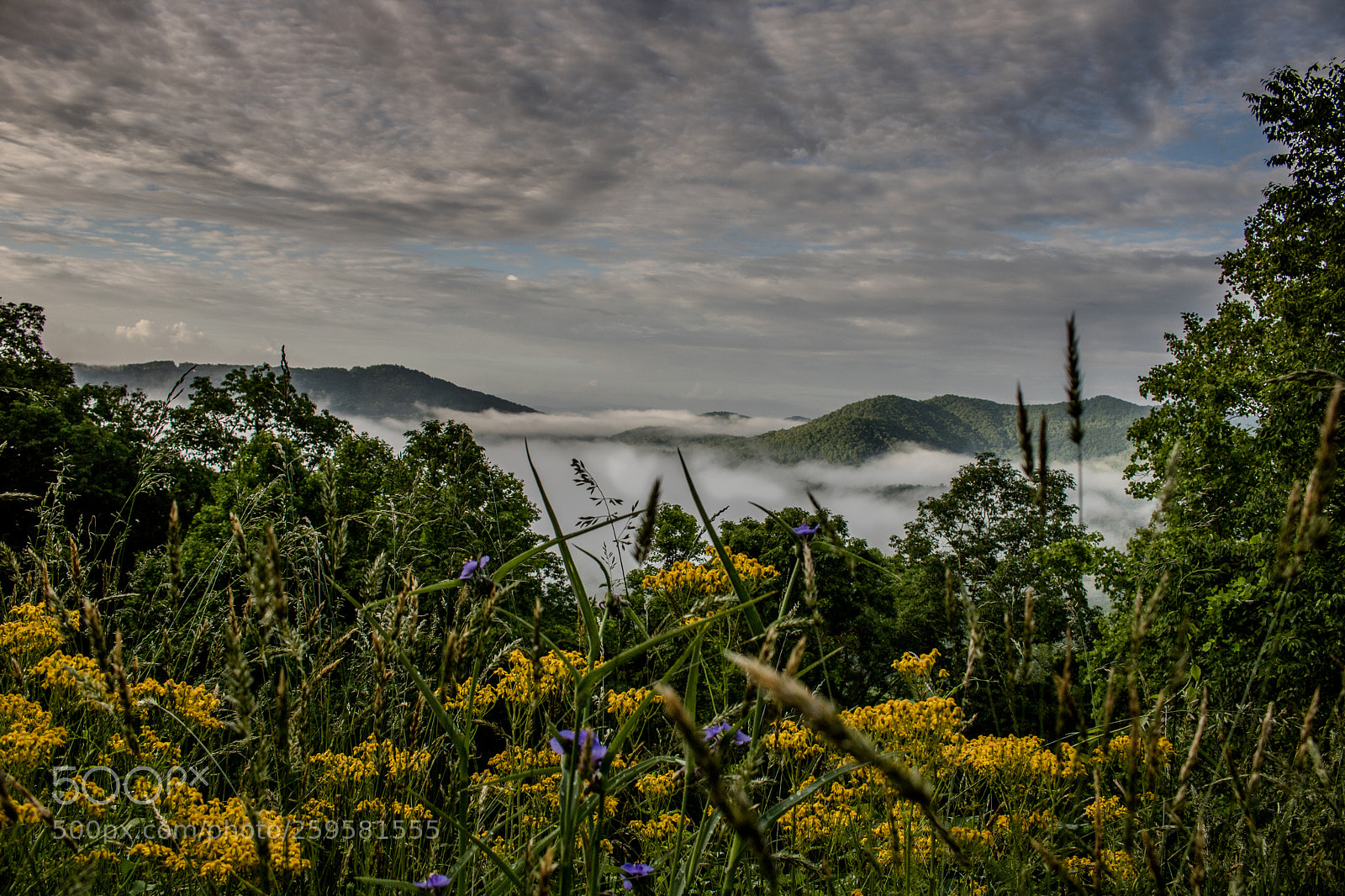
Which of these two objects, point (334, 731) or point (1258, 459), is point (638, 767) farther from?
point (1258, 459)

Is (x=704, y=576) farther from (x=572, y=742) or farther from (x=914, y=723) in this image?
(x=572, y=742)

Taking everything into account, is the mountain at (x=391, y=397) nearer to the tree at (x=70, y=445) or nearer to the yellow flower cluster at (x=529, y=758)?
the tree at (x=70, y=445)

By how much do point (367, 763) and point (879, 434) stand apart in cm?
13300

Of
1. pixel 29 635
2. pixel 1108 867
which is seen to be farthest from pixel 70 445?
pixel 1108 867

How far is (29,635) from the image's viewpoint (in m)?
2.69

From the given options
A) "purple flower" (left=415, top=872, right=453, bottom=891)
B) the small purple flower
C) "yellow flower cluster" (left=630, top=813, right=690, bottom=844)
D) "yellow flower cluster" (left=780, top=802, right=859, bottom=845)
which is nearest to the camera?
"purple flower" (left=415, top=872, right=453, bottom=891)

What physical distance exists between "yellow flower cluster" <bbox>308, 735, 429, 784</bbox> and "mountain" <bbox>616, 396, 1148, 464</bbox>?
11130 cm

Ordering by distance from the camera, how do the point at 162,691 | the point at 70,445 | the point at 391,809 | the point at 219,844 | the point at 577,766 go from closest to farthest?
the point at 577,766 < the point at 219,844 < the point at 391,809 < the point at 162,691 < the point at 70,445

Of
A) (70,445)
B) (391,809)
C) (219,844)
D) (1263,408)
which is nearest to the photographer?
(219,844)

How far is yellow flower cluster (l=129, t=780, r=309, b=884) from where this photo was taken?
1.60 meters

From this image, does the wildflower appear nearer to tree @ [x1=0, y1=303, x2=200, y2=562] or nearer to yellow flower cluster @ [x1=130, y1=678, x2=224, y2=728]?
yellow flower cluster @ [x1=130, y1=678, x2=224, y2=728]

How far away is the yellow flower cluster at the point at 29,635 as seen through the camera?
104 inches

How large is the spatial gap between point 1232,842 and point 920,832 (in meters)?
0.80

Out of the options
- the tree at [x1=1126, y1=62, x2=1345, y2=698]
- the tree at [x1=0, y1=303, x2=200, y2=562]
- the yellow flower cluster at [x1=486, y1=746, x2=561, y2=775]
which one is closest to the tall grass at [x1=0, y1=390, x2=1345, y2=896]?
the yellow flower cluster at [x1=486, y1=746, x2=561, y2=775]
